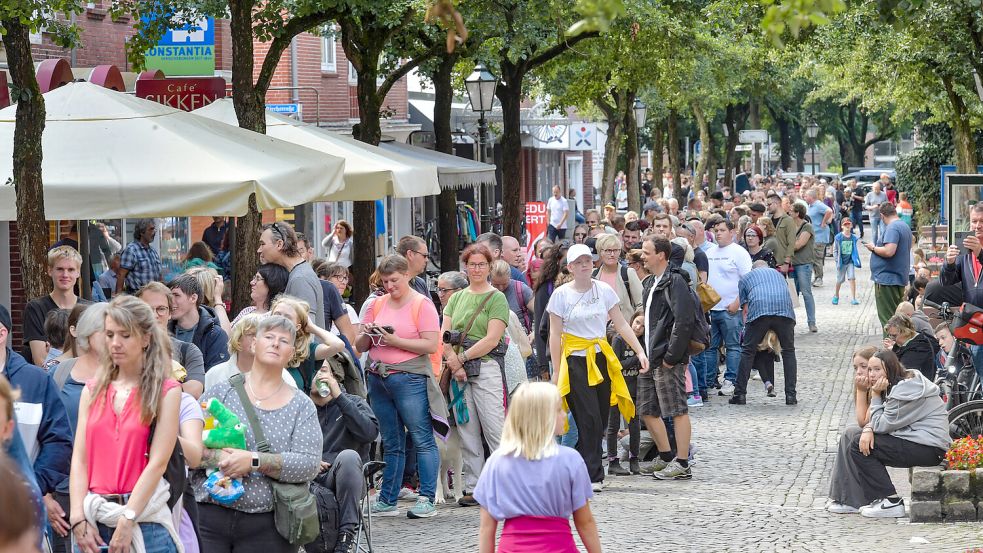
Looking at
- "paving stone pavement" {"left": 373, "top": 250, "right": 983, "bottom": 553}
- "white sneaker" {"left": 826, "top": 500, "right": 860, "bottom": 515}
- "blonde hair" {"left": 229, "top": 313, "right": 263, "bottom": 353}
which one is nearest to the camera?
"blonde hair" {"left": 229, "top": 313, "right": 263, "bottom": 353}

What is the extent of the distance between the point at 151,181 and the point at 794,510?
4865 mm

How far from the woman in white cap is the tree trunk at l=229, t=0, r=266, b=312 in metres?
3.14

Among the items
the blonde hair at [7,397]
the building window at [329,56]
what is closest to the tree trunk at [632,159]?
the building window at [329,56]

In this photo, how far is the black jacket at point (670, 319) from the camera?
11.0 m

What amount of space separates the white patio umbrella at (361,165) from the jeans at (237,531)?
5.84 metres

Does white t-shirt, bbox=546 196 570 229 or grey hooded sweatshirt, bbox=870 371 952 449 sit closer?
grey hooded sweatshirt, bbox=870 371 952 449

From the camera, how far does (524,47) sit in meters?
21.6

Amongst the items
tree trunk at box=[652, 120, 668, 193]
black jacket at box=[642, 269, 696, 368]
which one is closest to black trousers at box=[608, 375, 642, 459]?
black jacket at box=[642, 269, 696, 368]

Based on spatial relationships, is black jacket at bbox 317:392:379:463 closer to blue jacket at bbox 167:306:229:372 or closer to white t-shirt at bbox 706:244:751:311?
blue jacket at bbox 167:306:229:372

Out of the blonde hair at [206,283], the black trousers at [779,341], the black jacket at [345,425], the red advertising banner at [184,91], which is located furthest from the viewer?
the red advertising banner at [184,91]

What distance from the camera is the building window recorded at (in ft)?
103

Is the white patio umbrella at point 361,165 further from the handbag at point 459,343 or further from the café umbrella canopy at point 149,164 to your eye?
the handbag at point 459,343

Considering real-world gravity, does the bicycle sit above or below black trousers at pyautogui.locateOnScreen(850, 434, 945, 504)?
above

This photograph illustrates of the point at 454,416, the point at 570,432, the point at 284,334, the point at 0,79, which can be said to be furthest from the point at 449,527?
the point at 0,79
